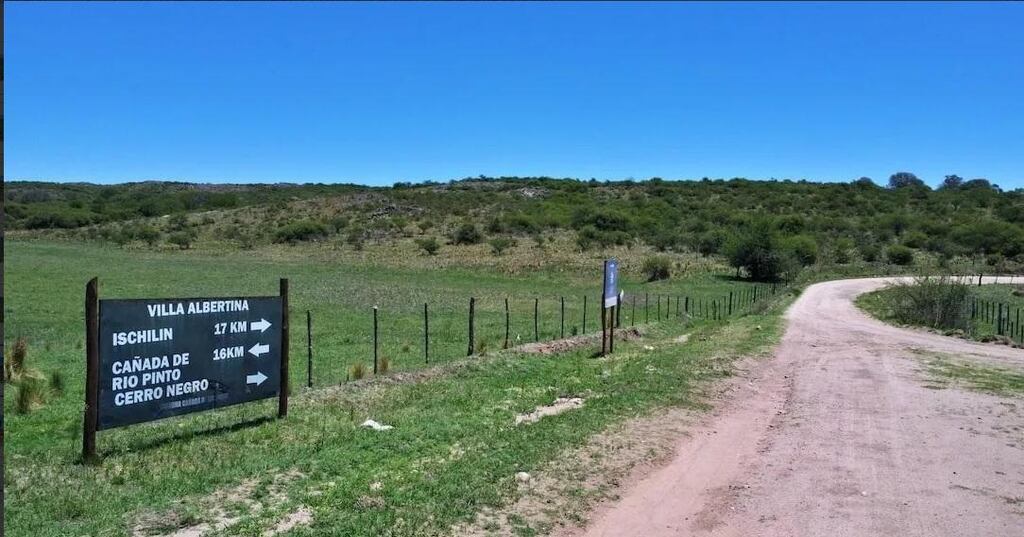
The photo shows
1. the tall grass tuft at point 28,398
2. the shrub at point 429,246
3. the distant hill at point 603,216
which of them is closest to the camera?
the tall grass tuft at point 28,398

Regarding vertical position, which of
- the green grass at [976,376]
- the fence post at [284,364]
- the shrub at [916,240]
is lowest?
the green grass at [976,376]

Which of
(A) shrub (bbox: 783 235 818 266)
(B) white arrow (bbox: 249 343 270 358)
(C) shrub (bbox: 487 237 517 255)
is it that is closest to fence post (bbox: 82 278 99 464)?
(B) white arrow (bbox: 249 343 270 358)

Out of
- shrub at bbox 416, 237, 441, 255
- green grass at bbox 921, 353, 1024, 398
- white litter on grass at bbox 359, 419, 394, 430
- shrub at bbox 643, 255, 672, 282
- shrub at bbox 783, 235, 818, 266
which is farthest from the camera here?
shrub at bbox 416, 237, 441, 255

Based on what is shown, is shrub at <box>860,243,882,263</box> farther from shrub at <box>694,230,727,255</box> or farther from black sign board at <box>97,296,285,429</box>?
black sign board at <box>97,296,285,429</box>

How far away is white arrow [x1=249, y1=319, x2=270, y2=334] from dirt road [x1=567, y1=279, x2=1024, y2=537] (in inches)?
203

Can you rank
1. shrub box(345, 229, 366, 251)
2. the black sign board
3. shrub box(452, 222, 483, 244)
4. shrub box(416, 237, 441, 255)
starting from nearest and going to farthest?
the black sign board < shrub box(416, 237, 441, 255) < shrub box(345, 229, 366, 251) < shrub box(452, 222, 483, 244)

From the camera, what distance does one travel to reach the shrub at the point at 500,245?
75162 millimetres

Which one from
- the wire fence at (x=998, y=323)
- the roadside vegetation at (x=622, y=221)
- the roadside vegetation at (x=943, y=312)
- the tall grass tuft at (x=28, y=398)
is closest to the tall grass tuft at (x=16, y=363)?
the tall grass tuft at (x=28, y=398)

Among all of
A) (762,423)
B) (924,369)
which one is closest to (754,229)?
(924,369)

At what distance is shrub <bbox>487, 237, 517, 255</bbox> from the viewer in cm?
7516

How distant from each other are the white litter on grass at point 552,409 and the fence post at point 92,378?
4.96m

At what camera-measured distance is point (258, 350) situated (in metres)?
10.1

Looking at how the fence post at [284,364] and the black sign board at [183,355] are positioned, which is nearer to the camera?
the black sign board at [183,355]

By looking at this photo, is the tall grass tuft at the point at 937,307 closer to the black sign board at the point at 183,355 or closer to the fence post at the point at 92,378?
the black sign board at the point at 183,355
